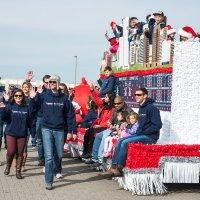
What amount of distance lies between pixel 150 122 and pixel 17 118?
2.35m

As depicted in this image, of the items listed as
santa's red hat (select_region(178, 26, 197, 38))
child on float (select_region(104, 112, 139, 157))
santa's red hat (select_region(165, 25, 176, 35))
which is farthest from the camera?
santa's red hat (select_region(165, 25, 176, 35))

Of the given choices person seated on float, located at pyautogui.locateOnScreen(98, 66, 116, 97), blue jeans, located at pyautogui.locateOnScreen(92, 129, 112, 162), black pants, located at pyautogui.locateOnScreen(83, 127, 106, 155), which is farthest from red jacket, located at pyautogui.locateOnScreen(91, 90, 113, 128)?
blue jeans, located at pyautogui.locateOnScreen(92, 129, 112, 162)

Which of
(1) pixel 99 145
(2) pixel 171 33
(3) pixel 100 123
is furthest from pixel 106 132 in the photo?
(2) pixel 171 33

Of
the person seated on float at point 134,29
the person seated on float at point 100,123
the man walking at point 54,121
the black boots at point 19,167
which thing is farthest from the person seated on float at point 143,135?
the person seated on float at point 134,29

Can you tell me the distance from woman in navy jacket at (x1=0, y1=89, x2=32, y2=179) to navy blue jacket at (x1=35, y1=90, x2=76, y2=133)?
65cm

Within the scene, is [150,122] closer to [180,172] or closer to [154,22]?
[180,172]

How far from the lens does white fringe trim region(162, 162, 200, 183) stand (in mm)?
7797

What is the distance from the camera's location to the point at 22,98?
8.91 m

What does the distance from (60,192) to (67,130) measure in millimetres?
1192

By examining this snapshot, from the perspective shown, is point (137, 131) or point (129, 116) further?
point (129, 116)

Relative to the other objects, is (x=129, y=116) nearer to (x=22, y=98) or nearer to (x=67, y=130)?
(x=67, y=130)

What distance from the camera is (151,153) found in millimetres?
7754

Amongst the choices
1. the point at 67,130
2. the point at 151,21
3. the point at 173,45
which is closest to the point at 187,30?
the point at 173,45

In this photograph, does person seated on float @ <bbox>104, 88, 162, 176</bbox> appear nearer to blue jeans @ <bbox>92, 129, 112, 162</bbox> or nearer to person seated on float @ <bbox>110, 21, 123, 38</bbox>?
blue jeans @ <bbox>92, 129, 112, 162</bbox>
